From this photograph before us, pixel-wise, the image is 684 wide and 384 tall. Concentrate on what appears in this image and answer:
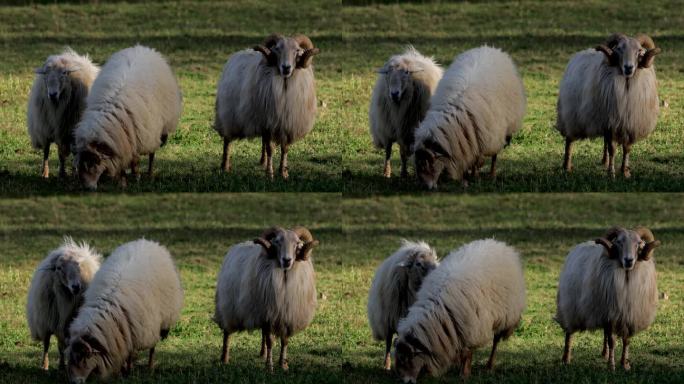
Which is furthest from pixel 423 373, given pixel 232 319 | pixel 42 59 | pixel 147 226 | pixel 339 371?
pixel 42 59

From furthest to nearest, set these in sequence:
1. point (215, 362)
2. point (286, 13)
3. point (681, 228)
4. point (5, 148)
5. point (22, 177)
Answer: point (286, 13)
point (681, 228)
point (5, 148)
point (22, 177)
point (215, 362)

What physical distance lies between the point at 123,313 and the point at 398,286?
3489 mm

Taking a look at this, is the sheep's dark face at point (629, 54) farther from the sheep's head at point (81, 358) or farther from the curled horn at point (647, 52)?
the sheep's head at point (81, 358)

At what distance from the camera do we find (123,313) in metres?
20.1

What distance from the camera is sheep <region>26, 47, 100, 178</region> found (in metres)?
23.2

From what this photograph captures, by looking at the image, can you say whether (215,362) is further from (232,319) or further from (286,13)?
(286,13)

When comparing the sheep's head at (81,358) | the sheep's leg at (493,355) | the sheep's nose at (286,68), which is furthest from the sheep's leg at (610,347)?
the sheep's head at (81,358)

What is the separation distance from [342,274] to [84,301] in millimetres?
8673

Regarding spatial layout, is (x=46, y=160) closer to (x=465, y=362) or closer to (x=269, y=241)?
(x=269, y=241)

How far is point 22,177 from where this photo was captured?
24.7 meters

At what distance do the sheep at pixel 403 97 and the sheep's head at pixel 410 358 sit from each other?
4269mm

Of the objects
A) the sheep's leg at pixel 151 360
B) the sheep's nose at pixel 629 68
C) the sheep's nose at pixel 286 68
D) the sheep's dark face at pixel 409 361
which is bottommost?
the sheep's leg at pixel 151 360

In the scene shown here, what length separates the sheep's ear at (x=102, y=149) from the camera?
22.2 m

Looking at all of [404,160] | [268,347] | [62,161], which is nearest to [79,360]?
[268,347]
